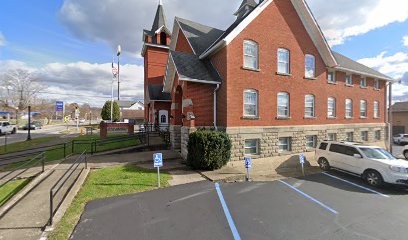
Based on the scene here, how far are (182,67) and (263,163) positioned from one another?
27.4ft

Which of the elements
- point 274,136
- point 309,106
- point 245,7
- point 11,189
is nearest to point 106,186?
point 11,189

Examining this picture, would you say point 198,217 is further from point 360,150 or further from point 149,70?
point 149,70

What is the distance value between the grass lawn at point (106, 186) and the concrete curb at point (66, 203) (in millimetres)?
107

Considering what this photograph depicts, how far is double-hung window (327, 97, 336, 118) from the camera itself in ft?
63.3

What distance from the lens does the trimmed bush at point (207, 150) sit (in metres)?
12.1

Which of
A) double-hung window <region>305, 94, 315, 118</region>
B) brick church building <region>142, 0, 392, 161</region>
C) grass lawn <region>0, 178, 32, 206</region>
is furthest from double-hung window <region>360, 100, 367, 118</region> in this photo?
grass lawn <region>0, 178, 32, 206</region>

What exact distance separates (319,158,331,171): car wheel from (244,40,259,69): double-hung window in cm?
750

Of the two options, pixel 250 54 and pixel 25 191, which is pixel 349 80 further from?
pixel 25 191

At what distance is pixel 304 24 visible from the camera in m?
17.3

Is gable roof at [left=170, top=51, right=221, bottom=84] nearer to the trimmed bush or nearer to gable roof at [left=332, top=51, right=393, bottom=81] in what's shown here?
the trimmed bush

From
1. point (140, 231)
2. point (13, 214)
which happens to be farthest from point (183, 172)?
point (13, 214)

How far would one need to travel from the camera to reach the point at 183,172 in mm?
11789

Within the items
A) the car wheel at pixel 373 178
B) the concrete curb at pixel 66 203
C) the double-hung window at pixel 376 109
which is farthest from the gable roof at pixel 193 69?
the double-hung window at pixel 376 109

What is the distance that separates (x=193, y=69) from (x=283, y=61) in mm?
7095
